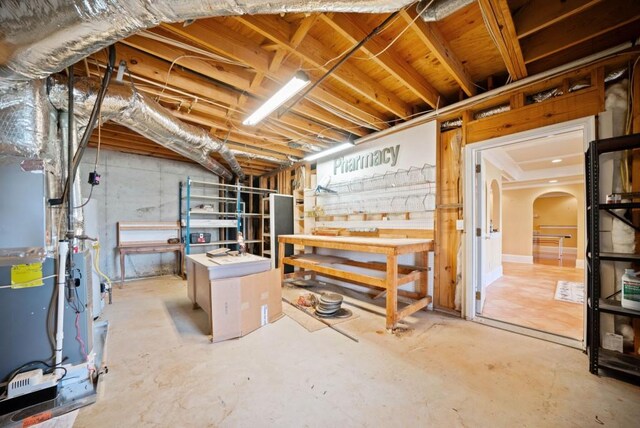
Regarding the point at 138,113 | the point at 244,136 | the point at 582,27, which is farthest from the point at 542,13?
the point at 244,136

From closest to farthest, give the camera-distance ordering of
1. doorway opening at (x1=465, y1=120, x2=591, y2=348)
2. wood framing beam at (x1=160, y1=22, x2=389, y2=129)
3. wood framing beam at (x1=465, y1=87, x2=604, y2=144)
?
wood framing beam at (x1=160, y1=22, x2=389, y2=129)
wood framing beam at (x1=465, y1=87, x2=604, y2=144)
doorway opening at (x1=465, y1=120, x2=591, y2=348)

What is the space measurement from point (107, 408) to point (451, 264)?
132 inches

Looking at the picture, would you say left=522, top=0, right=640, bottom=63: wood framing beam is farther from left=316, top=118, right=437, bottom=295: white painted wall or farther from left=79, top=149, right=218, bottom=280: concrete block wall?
left=79, top=149, right=218, bottom=280: concrete block wall

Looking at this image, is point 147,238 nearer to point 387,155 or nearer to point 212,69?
point 212,69

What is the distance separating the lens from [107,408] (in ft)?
4.99

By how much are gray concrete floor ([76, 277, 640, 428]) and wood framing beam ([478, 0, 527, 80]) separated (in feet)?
8.28

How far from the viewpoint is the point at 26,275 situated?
1528mm

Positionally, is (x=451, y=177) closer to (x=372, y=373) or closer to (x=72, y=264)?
(x=372, y=373)

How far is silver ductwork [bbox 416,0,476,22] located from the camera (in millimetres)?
1528

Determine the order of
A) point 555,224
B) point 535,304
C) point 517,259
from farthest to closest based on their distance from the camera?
point 555,224 → point 517,259 → point 535,304

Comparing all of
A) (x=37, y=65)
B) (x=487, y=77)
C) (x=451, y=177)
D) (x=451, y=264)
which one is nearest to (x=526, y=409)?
(x=451, y=264)

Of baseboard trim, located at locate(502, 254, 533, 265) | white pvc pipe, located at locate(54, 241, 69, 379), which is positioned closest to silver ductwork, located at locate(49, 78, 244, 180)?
white pvc pipe, located at locate(54, 241, 69, 379)

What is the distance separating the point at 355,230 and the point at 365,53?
8.35 ft

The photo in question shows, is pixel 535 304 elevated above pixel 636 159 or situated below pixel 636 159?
below
